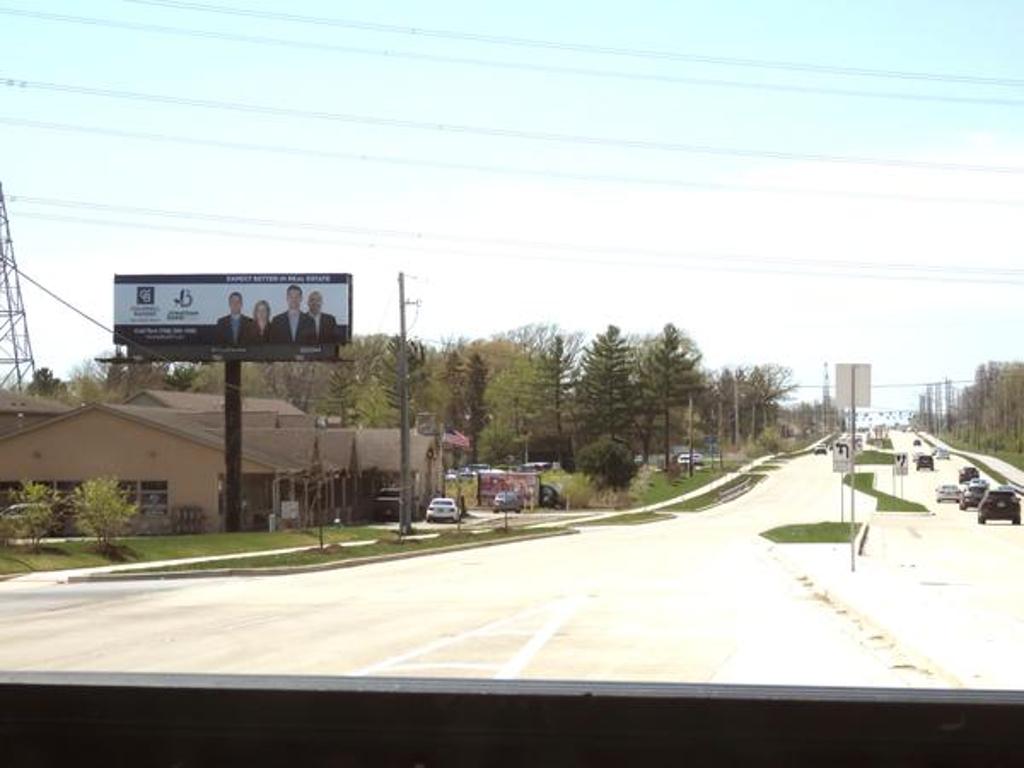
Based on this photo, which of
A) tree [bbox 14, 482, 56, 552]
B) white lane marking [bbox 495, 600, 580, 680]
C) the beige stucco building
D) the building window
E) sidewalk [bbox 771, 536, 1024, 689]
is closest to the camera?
sidewalk [bbox 771, 536, 1024, 689]

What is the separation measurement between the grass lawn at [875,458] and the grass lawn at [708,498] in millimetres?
33381

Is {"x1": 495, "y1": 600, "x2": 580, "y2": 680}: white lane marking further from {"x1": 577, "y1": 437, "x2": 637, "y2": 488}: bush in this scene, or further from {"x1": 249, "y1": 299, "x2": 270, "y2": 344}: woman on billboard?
{"x1": 577, "y1": 437, "x2": 637, "y2": 488}: bush

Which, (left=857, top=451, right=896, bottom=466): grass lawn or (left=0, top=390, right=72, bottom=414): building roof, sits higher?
(left=0, top=390, right=72, bottom=414): building roof

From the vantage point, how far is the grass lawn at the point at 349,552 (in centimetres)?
3450

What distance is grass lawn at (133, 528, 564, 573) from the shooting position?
34500 mm

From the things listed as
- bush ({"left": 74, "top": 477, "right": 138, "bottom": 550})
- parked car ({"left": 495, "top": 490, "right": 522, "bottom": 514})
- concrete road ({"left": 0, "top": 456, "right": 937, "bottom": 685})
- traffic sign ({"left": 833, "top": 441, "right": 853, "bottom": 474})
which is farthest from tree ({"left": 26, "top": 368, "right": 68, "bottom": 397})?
traffic sign ({"left": 833, "top": 441, "right": 853, "bottom": 474})

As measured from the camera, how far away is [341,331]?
196 ft

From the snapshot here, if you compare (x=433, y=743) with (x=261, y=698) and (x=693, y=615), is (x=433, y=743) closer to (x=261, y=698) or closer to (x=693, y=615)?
(x=261, y=698)

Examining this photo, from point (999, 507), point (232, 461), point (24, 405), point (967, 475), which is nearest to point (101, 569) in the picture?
point (232, 461)

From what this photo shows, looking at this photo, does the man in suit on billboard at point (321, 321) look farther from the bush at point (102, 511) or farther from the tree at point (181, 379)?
the tree at point (181, 379)

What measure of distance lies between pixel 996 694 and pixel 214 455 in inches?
2281

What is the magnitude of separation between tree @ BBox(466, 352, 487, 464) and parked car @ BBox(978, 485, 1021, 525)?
87.9 metres

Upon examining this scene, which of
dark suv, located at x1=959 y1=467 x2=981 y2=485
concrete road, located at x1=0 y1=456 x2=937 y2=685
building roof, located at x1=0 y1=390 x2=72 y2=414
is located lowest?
dark suv, located at x1=959 y1=467 x2=981 y2=485

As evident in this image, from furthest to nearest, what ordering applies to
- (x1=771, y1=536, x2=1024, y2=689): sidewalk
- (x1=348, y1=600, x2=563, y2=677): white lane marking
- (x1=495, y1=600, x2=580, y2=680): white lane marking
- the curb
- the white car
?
the white car < the curb < (x1=348, y1=600, x2=563, y2=677): white lane marking < (x1=495, y1=600, x2=580, y2=680): white lane marking < (x1=771, y1=536, x2=1024, y2=689): sidewalk
